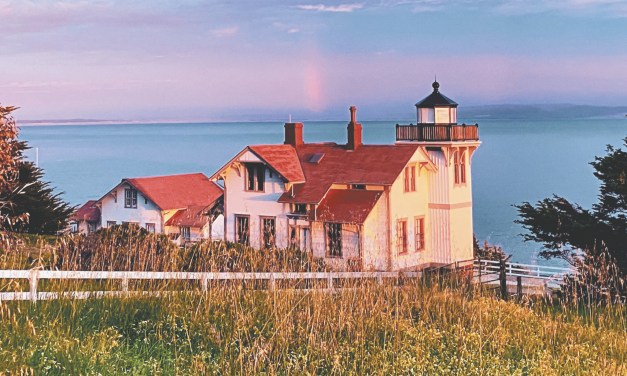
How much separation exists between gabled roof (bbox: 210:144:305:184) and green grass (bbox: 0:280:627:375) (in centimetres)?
2059

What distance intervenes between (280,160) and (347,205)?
3.84m

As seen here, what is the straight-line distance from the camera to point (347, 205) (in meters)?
27.8

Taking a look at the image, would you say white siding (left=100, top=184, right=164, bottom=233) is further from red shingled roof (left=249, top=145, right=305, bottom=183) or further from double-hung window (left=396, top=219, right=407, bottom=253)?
double-hung window (left=396, top=219, right=407, bottom=253)

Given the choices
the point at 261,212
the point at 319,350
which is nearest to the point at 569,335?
the point at 319,350

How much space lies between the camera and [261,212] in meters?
30.0

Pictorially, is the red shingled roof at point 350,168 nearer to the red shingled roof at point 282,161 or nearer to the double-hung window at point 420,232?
the red shingled roof at point 282,161

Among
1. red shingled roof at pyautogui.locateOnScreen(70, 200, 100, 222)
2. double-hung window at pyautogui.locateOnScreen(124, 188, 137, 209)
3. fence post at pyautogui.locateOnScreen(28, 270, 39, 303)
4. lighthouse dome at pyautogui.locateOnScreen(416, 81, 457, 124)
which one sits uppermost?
lighthouse dome at pyautogui.locateOnScreen(416, 81, 457, 124)

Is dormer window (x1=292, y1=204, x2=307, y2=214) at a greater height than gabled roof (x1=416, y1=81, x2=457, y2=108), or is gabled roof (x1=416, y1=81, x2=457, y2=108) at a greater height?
gabled roof (x1=416, y1=81, x2=457, y2=108)

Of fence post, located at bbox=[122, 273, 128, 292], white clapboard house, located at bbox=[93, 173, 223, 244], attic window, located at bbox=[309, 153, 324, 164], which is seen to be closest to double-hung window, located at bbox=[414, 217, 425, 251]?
attic window, located at bbox=[309, 153, 324, 164]

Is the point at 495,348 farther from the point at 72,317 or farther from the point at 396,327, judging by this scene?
the point at 72,317

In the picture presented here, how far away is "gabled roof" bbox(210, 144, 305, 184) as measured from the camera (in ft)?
95.7

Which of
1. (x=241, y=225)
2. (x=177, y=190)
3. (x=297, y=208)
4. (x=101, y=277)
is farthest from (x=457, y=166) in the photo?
(x=101, y=277)

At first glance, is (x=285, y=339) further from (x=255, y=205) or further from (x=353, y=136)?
(x=353, y=136)

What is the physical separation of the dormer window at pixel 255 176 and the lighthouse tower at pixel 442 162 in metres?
6.12
